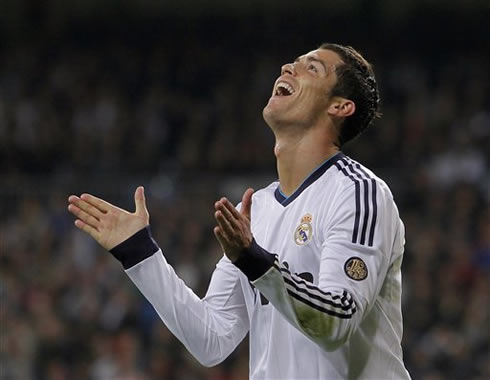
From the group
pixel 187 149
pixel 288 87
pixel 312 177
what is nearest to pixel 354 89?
pixel 288 87

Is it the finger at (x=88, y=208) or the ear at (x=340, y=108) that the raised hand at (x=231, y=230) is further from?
the ear at (x=340, y=108)

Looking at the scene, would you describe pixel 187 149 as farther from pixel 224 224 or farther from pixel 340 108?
pixel 224 224

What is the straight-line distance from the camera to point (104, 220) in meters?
3.57

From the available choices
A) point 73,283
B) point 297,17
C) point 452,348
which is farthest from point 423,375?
point 297,17

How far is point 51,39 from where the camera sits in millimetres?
14961

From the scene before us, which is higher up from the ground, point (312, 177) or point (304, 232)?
point (312, 177)

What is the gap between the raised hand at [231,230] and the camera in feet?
9.93

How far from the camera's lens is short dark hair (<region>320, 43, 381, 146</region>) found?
3830 mm

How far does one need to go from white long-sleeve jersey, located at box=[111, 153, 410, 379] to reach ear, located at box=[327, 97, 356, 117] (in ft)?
0.55

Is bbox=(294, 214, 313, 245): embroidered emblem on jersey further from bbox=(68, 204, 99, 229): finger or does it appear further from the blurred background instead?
the blurred background

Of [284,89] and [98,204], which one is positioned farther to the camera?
[284,89]

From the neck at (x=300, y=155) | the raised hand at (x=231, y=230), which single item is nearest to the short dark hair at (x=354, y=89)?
the neck at (x=300, y=155)

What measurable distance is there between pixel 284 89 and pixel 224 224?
1015 millimetres

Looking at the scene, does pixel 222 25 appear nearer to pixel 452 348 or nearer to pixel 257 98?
pixel 257 98
